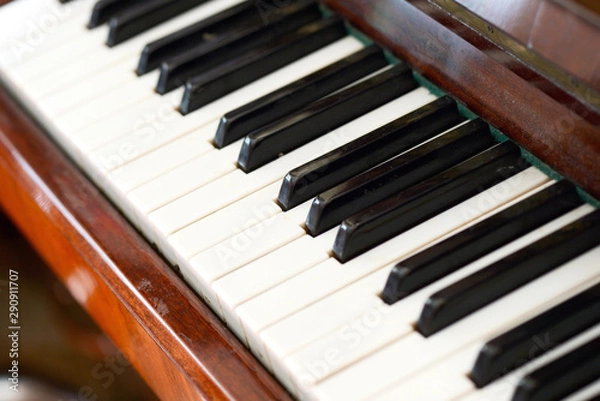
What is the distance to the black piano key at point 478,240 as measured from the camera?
52.4 inches

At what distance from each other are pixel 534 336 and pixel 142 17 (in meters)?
1.17

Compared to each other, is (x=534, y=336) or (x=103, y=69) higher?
(x=534, y=336)

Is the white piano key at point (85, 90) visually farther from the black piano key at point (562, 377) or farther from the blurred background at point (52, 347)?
the black piano key at point (562, 377)

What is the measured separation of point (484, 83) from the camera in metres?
1.54

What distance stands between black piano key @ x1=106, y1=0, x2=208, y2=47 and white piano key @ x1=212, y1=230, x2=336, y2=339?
0.77 meters

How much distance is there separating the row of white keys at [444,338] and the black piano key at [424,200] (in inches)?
5.4

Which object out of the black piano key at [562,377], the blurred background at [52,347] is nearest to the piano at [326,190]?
the black piano key at [562,377]

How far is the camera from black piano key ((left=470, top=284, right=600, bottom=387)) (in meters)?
1.20

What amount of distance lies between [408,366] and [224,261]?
364 millimetres

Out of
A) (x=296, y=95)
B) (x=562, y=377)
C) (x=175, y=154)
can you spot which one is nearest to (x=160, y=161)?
(x=175, y=154)

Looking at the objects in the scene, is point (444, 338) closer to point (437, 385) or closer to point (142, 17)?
point (437, 385)

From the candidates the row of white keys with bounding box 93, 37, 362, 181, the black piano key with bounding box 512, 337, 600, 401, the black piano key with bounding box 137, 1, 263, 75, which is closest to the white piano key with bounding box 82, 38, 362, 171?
the row of white keys with bounding box 93, 37, 362, 181

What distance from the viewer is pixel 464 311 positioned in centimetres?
129

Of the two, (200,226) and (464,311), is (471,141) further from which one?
(200,226)
